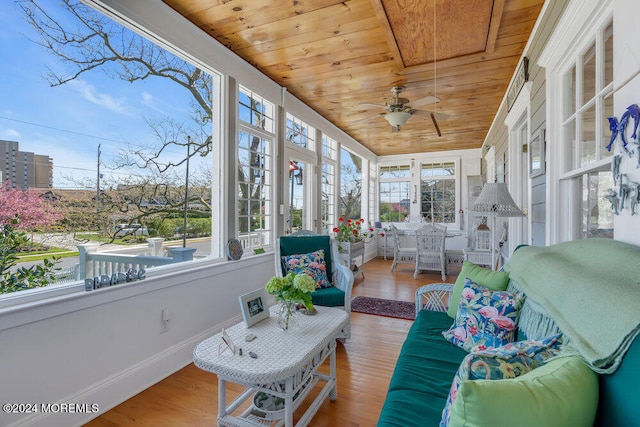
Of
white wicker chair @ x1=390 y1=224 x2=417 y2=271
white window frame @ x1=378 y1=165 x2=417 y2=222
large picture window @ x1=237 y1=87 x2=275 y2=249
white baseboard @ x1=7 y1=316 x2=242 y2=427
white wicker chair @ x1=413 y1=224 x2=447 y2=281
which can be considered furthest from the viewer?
white window frame @ x1=378 y1=165 x2=417 y2=222

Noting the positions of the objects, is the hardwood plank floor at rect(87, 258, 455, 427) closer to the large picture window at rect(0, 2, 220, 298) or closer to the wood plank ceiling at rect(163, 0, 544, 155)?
the large picture window at rect(0, 2, 220, 298)

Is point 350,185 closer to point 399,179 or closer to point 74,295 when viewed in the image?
point 399,179

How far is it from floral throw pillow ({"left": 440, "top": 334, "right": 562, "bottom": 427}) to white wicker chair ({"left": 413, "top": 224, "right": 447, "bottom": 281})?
14.6ft

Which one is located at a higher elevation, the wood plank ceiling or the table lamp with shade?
the wood plank ceiling

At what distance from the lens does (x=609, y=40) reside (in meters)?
1.39

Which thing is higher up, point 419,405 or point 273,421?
point 419,405

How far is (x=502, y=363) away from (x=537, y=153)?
216cm

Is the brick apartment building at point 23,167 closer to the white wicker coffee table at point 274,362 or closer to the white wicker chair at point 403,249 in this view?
the white wicker coffee table at point 274,362

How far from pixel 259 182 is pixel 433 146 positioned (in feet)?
15.3

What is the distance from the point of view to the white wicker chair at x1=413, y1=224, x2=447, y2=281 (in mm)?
5227

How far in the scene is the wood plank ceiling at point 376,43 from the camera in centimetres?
219

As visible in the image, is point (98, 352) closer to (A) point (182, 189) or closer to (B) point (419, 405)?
(A) point (182, 189)

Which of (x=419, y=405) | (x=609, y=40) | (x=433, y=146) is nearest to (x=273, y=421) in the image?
(x=419, y=405)

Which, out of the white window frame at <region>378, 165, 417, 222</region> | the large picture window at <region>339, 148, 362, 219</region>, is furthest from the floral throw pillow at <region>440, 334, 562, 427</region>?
the white window frame at <region>378, 165, 417, 222</region>
